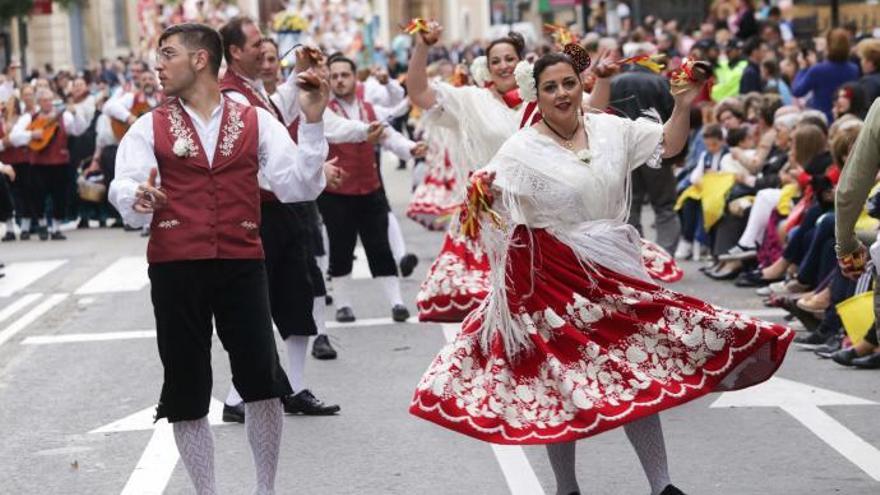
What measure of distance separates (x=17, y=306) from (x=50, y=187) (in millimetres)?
7058

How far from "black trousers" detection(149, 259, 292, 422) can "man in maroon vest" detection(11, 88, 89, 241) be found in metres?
14.7

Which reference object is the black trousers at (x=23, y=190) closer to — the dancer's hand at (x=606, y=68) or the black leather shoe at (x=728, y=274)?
the black leather shoe at (x=728, y=274)

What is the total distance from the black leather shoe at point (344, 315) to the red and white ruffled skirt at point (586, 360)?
20.0 ft

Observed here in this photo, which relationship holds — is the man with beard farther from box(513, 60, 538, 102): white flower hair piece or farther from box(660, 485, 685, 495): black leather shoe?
box(660, 485, 685, 495): black leather shoe

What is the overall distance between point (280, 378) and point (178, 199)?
856 millimetres

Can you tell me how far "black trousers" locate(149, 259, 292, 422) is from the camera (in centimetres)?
679

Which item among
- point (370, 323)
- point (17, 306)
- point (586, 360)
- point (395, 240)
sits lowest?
point (17, 306)

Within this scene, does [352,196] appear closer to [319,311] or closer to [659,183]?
[319,311]

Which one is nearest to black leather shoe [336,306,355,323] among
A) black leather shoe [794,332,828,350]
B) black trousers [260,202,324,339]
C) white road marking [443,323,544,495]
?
black leather shoe [794,332,828,350]

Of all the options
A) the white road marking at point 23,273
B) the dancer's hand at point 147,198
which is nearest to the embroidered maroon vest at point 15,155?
the white road marking at point 23,273

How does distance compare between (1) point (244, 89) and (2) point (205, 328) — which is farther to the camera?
(1) point (244, 89)

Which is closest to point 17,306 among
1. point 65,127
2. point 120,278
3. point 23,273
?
point 120,278

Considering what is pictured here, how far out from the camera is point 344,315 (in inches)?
514

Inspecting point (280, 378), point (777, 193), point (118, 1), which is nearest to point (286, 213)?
point (280, 378)
